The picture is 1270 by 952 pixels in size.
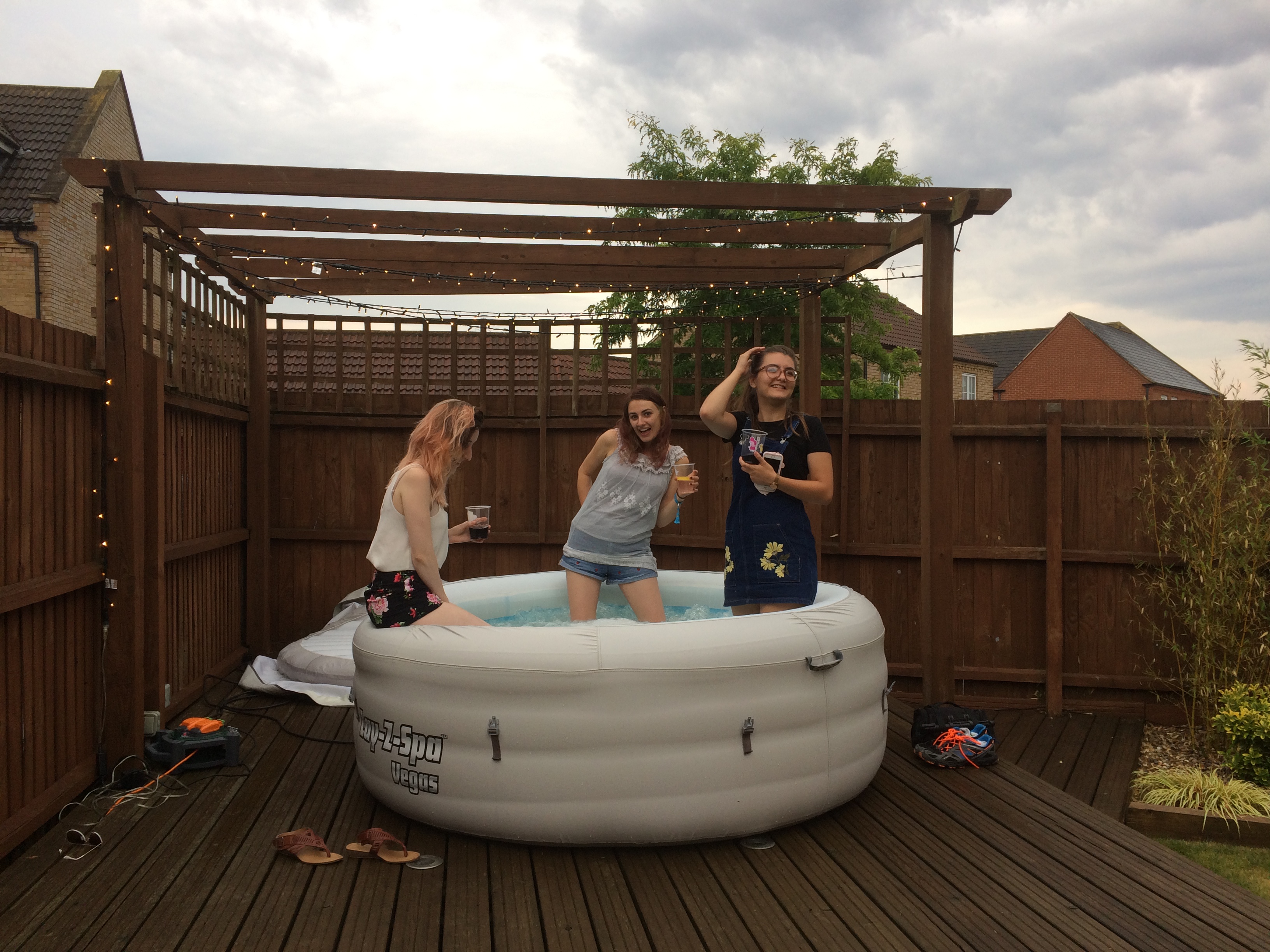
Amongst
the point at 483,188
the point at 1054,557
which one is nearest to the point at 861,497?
the point at 1054,557

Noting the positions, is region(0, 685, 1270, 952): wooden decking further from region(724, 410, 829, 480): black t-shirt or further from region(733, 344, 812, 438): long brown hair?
region(733, 344, 812, 438): long brown hair

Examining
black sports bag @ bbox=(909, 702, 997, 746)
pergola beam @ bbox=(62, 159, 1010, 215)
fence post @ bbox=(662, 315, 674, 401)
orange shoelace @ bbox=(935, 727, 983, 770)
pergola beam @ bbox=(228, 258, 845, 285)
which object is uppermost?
pergola beam @ bbox=(228, 258, 845, 285)

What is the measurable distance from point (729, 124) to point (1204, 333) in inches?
338

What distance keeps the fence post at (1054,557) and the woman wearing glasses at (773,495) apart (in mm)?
2528

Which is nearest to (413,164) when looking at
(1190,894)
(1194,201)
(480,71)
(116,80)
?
(480,71)

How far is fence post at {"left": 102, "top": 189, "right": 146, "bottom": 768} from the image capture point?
11.4ft

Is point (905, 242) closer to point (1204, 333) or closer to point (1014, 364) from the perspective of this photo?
point (1204, 333)

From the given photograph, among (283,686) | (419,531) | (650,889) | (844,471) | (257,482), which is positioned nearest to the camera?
(650,889)

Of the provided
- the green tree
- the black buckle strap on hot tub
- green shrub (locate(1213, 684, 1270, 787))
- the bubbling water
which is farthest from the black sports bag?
the green tree

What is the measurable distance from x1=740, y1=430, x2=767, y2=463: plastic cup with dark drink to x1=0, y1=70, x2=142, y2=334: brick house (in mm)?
13352

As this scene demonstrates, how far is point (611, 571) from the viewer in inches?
152

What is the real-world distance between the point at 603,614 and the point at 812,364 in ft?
7.00

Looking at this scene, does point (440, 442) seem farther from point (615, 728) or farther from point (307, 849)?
point (307, 849)

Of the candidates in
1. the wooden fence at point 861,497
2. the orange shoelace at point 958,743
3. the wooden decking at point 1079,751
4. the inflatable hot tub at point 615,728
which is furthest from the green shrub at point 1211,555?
the inflatable hot tub at point 615,728
